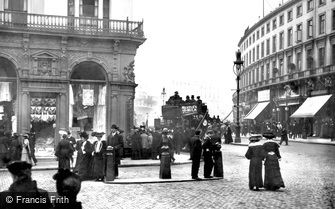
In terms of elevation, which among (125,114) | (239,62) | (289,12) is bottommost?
(125,114)

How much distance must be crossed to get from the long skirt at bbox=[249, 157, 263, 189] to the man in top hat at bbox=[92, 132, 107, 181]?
15.2 feet

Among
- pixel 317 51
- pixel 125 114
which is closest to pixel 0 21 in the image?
pixel 125 114

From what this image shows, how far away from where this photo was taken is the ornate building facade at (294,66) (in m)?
39.6

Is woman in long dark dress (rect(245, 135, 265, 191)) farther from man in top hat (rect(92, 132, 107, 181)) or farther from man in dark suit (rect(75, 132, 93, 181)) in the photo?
man in dark suit (rect(75, 132, 93, 181))

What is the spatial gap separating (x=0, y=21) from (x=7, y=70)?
2.45 meters

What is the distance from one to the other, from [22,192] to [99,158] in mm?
9683

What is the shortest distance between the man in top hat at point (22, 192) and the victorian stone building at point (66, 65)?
18.7m

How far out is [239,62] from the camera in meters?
31.8

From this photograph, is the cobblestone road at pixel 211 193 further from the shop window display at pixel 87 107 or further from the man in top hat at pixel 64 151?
the shop window display at pixel 87 107

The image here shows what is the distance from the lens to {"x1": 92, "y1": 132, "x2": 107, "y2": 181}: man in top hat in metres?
14.3

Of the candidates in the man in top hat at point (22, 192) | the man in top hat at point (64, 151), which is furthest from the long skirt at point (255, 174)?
the man in top hat at point (22, 192)

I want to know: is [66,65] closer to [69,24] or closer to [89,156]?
[69,24]

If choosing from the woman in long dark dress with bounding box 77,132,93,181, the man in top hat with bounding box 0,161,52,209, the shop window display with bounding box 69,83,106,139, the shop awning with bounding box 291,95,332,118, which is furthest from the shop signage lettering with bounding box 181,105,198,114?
the man in top hat with bounding box 0,161,52,209

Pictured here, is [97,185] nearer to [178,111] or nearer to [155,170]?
[155,170]
